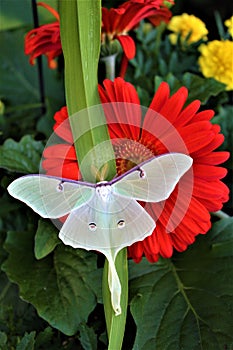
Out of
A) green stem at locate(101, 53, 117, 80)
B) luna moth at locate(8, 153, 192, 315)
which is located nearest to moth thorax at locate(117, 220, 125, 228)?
luna moth at locate(8, 153, 192, 315)

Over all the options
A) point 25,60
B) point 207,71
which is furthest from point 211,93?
point 25,60

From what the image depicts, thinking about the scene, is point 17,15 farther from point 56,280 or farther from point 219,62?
point 56,280

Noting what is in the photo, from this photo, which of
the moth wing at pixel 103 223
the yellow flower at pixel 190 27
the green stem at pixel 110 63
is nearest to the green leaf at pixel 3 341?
the moth wing at pixel 103 223

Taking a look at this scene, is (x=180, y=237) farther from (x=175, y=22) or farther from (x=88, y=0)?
(x=175, y=22)

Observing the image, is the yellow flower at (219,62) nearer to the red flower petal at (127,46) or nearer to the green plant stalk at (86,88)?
the red flower petal at (127,46)

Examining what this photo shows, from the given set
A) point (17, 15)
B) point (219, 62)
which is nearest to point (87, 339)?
point (219, 62)

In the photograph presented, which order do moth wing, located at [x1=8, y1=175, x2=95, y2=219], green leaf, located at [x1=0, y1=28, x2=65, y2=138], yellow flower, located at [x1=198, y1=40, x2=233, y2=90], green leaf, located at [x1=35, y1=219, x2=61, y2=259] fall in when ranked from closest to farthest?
moth wing, located at [x1=8, y1=175, x2=95, y2=219], green leaf, located at [x1=35, y1=219, x2=61, y2=259], yellow flower, located at [x1=198, y1=40, x2=233, y2=90], green leaf, located at [x1=0, y1=28, x2=65, y2=138]

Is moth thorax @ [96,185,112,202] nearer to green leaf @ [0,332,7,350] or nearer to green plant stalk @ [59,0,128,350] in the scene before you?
green plant stalk @ [59,0,128,350]
